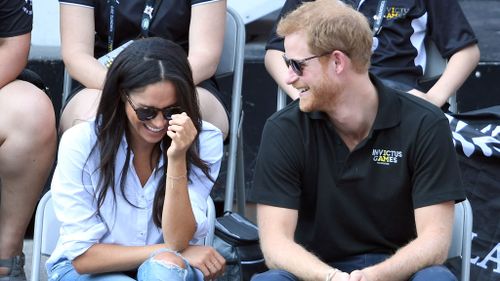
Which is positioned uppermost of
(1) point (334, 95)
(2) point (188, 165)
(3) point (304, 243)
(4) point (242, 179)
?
(1) point (334, 95)

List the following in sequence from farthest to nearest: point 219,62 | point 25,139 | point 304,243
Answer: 1. point 219,62
2. point 25,139
3. point 304,243

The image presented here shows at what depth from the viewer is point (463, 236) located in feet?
12.8

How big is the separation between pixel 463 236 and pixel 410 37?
1273mm

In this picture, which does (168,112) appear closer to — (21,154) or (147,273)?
(147,273)

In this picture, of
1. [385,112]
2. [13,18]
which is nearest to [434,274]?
[385,112]

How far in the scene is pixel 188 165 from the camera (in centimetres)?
381

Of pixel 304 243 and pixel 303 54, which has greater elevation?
pixel 303 54

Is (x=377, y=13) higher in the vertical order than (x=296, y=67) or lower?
lower

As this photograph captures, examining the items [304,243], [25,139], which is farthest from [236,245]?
[25,139]

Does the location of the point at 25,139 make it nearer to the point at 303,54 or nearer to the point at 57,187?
the point at 57,187

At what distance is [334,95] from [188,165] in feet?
1.76

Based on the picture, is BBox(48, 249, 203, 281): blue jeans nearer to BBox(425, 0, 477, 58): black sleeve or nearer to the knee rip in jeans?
the knee rip in jeans

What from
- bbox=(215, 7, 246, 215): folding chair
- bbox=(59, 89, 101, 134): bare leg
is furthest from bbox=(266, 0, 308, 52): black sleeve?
bbox=(59, 89, 101, 134): bare leg

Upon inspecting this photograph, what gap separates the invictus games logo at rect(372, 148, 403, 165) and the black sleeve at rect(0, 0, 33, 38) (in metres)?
1.61
